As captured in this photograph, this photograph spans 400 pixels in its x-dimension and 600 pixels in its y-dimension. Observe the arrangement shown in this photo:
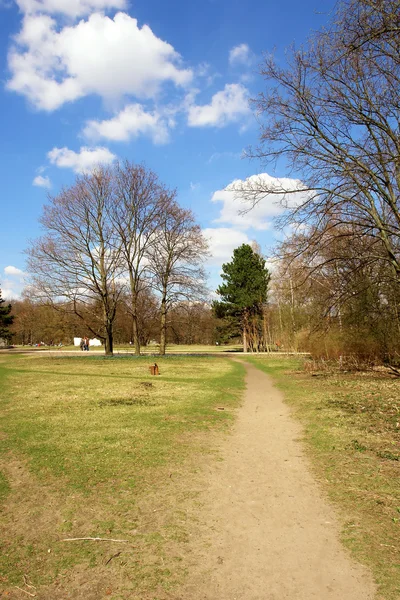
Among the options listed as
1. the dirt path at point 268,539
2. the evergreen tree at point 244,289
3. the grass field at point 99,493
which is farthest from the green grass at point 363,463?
the evergreen tree at point 244,289

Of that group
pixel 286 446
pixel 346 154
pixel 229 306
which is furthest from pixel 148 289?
pixel 286 446

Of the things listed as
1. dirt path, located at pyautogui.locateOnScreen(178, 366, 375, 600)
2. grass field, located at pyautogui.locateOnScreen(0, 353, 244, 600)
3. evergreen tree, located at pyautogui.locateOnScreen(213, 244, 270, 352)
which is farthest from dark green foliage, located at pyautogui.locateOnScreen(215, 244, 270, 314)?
dirt path, located at pyautogui.locateOnScreen(178, 366, 375, 600)

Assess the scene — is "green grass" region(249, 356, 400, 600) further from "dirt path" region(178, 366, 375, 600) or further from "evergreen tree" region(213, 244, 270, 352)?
"evergreen tree" region(213, 244, 270, 352)

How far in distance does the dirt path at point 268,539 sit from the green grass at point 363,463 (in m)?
0.17

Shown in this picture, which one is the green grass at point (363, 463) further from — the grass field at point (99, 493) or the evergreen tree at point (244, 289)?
the evergreen tree at point (244, 289)

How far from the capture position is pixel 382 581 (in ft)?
10.0

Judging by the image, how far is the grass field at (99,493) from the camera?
10.4 feet

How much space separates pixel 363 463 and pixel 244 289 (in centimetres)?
4025

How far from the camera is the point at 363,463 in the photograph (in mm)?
5906

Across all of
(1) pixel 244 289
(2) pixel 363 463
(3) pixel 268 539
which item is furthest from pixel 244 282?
(3) pixel 268 539

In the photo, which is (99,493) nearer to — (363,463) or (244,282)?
(363,463)

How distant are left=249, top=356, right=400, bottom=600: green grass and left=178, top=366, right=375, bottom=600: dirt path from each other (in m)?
0.17

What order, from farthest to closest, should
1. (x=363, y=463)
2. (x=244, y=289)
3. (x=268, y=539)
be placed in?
(x=244, y=289)
(x=363, y=463)
(x=268, y=539)

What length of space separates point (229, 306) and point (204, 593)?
44527 mm
